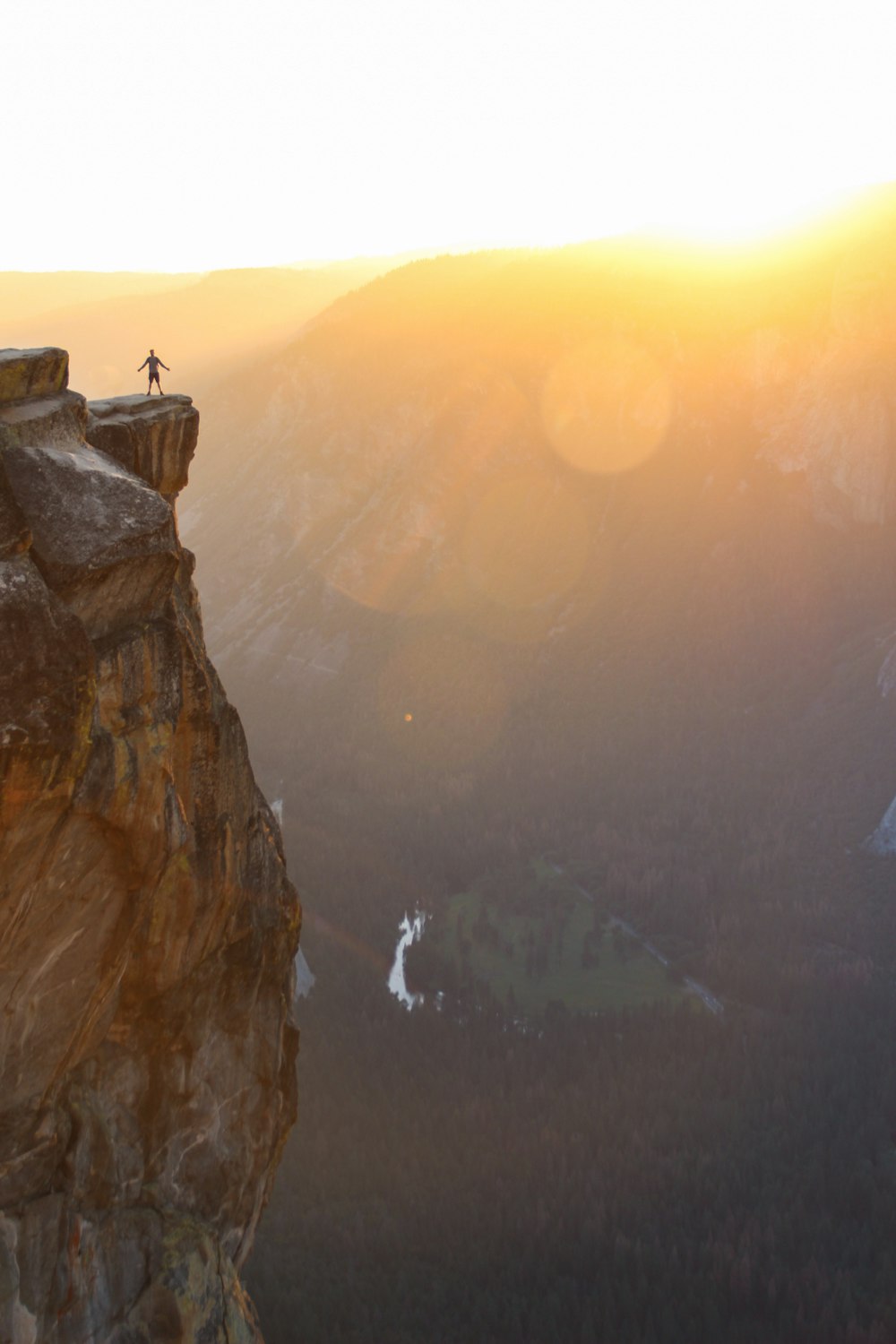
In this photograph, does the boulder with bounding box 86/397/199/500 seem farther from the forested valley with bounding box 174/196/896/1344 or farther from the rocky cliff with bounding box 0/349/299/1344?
the forested valley with bounding box 174/196/896/1344

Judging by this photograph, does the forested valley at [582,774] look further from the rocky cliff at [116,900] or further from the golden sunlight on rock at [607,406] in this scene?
the rocky cliff at [116,900]

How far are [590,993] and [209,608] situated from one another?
3228 inches

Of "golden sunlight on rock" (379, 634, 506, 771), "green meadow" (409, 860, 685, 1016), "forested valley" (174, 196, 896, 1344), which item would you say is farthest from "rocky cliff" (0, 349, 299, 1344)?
"golden sunlight on rock" (379, 634, 506, 771)

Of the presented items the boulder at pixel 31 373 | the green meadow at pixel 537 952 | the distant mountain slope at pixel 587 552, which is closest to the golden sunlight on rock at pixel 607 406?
the distant mountain slope at pixel 587 552

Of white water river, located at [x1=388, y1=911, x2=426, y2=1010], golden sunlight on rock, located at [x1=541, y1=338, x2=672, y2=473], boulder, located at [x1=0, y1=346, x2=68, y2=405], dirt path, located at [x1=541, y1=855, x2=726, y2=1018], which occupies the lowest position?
dirt path, located at [x1=541, y1=855, x2=726, y2=1018]

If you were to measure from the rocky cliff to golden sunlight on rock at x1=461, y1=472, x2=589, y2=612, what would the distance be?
106 meters

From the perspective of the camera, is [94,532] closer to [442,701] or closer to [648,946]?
[648,946]

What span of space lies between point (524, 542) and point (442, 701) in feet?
84.4

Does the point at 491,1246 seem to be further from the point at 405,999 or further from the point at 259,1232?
the point at 405,999

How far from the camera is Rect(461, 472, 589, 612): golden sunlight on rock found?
130m

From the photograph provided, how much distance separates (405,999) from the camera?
225 feet

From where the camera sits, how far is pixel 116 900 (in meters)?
19.4

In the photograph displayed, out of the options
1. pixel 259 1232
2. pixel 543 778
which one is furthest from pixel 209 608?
pixel 259 1232

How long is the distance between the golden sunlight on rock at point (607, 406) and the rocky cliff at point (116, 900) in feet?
394
